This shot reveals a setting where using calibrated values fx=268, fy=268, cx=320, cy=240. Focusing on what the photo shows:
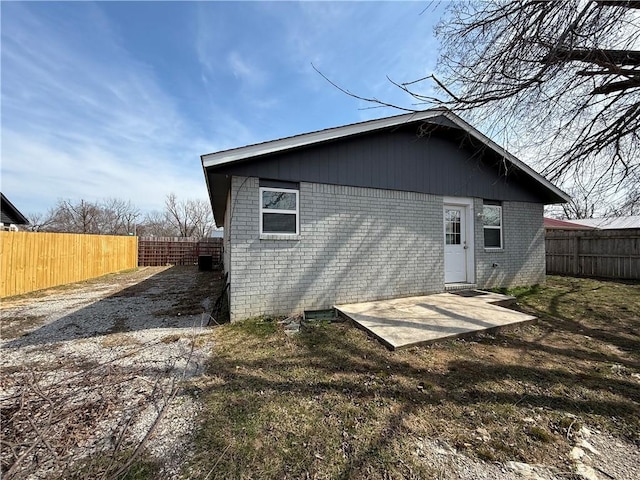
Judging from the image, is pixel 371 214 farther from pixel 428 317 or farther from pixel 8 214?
pixel 8 214

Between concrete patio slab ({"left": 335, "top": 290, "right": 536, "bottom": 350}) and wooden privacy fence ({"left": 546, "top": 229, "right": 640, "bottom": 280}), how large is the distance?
7.87 meters

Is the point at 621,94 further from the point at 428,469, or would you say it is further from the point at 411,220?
the point at 428,469

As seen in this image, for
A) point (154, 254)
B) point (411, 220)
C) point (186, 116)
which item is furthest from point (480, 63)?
point (154, 254)

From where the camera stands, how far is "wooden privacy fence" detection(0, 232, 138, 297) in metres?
8.41

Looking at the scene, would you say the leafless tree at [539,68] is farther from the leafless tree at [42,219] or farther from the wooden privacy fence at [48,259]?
the leafless tree at [42,219]

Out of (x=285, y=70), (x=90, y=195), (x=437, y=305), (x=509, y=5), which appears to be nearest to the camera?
(x=509, y=5)

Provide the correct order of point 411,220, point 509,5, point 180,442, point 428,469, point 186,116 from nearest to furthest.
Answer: point 428,469 → point 180,442 → point 509,5 → point 411,220 → point 186,116

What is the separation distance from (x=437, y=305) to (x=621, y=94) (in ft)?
14.5

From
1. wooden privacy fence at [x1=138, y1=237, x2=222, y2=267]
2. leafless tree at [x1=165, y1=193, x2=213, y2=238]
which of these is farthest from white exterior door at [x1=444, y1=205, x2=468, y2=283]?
leafless tree at [x1=165, y1=193, x2=213, y2=238]

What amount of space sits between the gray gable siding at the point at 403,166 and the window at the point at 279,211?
304mm

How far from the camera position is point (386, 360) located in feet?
11.5

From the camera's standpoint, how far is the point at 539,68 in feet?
11.0

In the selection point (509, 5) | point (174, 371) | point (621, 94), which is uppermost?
point (509, 5)

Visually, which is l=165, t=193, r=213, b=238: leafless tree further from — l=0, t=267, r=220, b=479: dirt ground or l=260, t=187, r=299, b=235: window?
l=260, t=187, r=299, b=235: window
